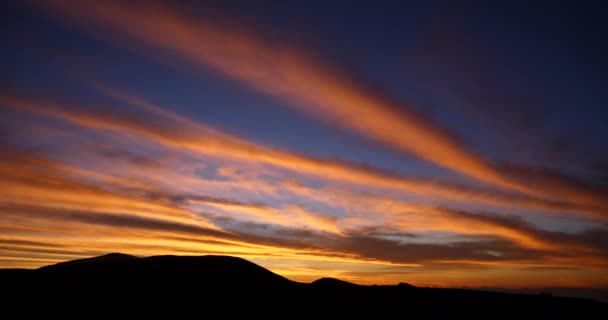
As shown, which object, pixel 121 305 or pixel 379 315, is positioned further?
pixel 379 315

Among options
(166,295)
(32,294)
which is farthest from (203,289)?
(32,294)

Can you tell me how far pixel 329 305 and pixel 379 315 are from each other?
5245 millimetres

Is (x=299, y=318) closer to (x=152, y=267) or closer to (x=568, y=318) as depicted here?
(x=152, y=267)

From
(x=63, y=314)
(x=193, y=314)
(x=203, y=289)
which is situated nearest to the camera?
(x=63, y=314)

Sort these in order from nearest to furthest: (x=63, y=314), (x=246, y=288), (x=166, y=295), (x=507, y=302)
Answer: (x=63, y=314)
(x=166, y=295)
(x=246, y=288)
(x=507, y=302)

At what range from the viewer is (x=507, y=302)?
180 feet

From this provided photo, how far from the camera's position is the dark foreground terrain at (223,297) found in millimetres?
37344

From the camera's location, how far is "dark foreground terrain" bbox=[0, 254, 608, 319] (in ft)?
123

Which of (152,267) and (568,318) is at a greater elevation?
(152,267)

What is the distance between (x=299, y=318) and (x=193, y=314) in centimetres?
949

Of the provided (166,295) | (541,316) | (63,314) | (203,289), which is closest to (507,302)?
(541,316)

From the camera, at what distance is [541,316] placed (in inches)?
1887

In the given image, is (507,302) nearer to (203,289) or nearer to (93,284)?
(203,289)

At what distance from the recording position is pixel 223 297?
42.6m
